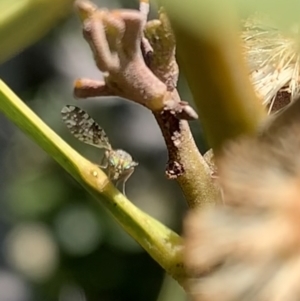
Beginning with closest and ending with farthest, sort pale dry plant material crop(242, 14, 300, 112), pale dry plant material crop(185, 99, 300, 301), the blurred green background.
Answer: pale dry plant material crop(185, 99, 300, 301) → pale dry plant material crop(242, 14, 300, 112) → the blurred green background

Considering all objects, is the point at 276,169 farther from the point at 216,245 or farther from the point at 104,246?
the point at 104,246

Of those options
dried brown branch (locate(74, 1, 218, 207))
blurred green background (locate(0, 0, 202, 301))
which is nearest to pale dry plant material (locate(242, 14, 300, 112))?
dried brown branch (locate(74, 1, 218, 207))

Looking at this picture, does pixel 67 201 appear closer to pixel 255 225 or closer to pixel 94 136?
pixel 94 136

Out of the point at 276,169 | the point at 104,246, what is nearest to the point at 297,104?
the point at 276,169

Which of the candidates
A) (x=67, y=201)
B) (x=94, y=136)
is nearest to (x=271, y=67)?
(x=94, y=136)

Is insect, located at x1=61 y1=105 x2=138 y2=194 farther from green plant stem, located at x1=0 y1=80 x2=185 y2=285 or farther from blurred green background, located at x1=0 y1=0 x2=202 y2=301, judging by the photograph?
blurred green background, located at x1=0 y1=0 x2=202 y2=301

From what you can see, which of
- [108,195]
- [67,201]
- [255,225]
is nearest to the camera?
[255,225]

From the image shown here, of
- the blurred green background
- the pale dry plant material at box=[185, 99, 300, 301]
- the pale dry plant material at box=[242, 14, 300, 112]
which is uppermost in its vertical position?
the pale dry plant material at box=[185, 99, 300, 301]
